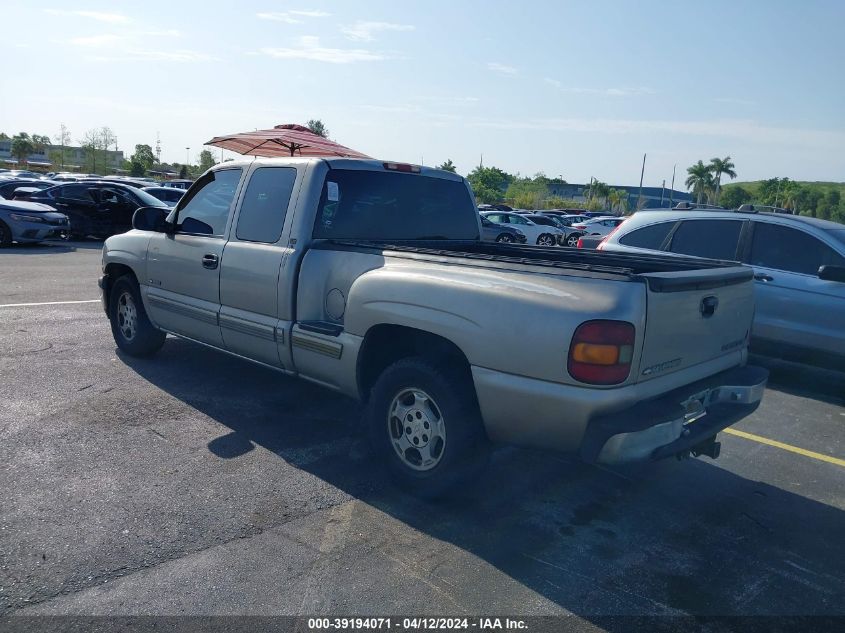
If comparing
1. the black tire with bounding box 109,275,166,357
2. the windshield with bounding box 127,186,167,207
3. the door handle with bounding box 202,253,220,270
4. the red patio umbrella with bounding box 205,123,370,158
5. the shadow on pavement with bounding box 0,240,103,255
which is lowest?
the shadow on pavement with bounding box 0,240,103,255

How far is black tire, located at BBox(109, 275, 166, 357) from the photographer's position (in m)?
6.49

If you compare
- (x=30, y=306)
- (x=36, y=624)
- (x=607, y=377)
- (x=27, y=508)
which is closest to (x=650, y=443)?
(x=607, y=377)

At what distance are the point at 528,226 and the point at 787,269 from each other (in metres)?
22.6

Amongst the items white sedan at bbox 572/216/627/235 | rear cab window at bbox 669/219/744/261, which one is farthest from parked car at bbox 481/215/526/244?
rear cab window at bbox 669/219/744/261

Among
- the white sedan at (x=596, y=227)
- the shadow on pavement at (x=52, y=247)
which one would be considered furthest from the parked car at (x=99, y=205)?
the white sedan at (x=596, y=227)

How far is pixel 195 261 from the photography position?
553 cm

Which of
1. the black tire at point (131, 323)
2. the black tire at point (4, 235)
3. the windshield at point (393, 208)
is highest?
the windshield at point (393, 208)

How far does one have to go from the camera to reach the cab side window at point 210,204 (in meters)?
5.40

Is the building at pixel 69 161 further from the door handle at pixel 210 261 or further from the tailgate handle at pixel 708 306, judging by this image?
the tailgate handle at pixel 708 306

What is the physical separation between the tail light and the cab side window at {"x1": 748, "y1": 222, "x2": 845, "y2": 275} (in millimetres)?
4508

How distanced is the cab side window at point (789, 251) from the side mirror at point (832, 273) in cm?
25

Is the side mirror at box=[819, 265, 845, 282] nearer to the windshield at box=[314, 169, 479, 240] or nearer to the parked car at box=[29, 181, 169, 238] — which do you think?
the windshield at box=[314, 169, 479, 240]

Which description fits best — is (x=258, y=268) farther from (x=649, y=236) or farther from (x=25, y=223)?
(x=25, y=223)

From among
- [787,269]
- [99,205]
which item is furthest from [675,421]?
[99,205]
